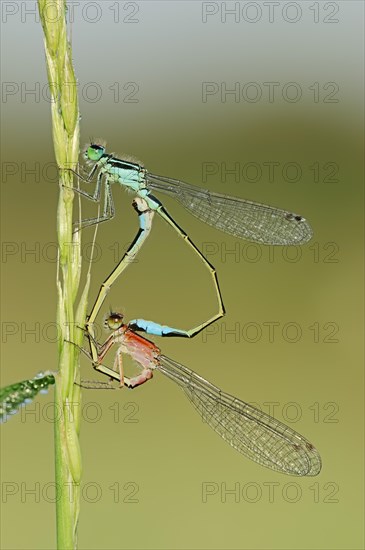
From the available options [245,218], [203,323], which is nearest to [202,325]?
[203,323]

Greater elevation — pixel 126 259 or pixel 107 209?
pixel 107 209

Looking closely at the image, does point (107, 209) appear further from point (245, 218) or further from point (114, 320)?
point (245, 218)

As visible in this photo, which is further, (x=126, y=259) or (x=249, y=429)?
(x=249, y=429)

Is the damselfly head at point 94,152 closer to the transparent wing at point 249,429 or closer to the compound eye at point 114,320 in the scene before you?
the compound eye at point 114,320

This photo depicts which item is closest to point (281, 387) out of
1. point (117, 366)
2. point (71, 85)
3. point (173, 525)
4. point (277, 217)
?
point (173, 525)

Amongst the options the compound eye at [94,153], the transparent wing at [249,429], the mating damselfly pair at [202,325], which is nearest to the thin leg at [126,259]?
the mating damselfly pair at [202,325]
